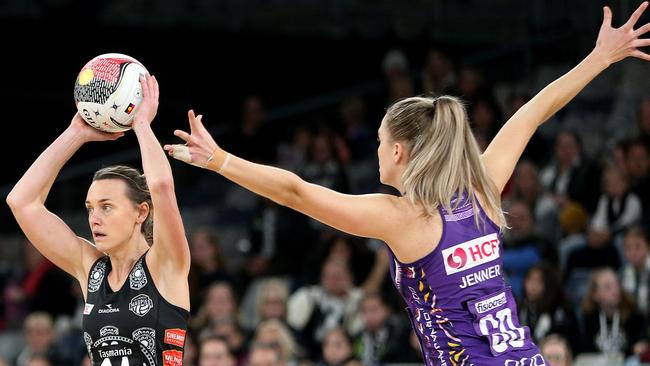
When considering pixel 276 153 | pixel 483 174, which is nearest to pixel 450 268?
pixel 483 174

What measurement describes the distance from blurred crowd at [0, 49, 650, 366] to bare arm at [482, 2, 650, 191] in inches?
161

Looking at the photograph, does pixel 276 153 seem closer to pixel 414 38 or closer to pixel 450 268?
pixel 414 38

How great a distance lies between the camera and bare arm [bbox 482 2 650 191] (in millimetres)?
5570

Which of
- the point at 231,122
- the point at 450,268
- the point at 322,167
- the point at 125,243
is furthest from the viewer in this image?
the point at 231,122

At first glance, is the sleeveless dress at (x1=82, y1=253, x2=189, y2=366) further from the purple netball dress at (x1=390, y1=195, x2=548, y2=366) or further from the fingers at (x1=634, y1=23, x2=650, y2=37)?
the fingers at (x1=634, y1=23, x2=650, y2=37)

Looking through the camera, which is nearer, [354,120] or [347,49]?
[354,120]

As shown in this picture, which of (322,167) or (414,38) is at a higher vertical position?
(414,38)

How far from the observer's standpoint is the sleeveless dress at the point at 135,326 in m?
5.33

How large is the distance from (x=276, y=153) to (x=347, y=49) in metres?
2.82

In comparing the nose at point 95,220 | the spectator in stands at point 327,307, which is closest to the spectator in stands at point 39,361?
the spectator in stands at point 327,307

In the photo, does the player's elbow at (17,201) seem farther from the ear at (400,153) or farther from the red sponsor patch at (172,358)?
the ear at (400,153)

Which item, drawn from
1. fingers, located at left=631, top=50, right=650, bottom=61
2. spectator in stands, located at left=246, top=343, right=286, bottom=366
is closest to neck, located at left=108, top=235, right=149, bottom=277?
fingers, located at left=631, top=50, right=650, bottom=61

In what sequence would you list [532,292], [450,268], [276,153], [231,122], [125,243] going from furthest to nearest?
[231,122] < [276,153] < [532,292] < [125,243] < [450,268]

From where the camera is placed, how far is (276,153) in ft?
52.6
